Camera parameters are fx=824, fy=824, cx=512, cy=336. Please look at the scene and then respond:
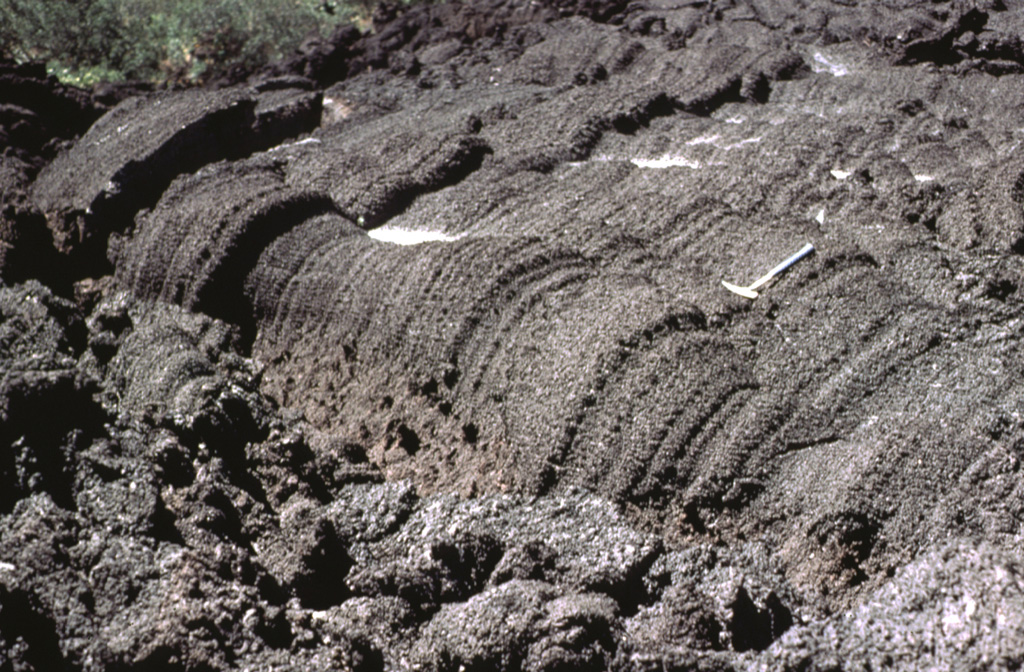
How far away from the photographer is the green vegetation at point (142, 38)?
7.04m

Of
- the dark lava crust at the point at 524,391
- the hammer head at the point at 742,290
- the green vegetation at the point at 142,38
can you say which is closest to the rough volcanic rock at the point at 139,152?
the dark lava crust at the point at 524,391

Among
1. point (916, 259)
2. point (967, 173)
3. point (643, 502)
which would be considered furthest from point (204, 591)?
point (967, 173)

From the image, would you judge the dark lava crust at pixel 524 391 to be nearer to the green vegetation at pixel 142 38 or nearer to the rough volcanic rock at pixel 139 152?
the rough volcanic rock at pixel 139 152

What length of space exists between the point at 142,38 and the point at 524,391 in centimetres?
688

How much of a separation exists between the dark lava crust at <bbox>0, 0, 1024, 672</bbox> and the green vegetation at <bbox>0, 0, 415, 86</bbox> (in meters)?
3.75

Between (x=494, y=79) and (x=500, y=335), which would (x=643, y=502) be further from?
(x=494, y=79)

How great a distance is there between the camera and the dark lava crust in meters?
1.75

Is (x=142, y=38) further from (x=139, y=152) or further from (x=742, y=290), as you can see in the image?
(x=742, y=290)

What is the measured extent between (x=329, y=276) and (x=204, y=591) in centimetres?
115

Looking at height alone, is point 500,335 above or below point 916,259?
above

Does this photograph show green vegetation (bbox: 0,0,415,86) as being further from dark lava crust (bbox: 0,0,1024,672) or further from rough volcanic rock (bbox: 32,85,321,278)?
dark lava crust (bbox: 0,0,1024,672)

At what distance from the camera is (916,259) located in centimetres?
241

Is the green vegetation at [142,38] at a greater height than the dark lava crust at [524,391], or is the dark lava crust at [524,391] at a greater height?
the green vegetation at [142,38]

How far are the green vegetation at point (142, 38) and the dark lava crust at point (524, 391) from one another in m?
3.75
